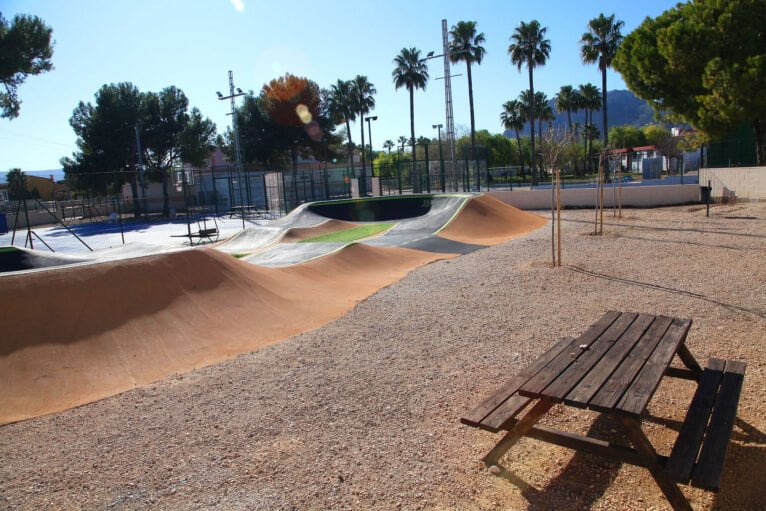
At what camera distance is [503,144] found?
7962 centimetres

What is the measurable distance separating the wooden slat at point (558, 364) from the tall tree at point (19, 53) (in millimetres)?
39069

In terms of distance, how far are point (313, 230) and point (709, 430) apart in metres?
16.5

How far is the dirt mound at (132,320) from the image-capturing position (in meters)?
6.10

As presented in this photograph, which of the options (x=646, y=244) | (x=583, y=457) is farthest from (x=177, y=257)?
(x=646, y=244)

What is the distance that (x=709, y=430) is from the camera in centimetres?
313

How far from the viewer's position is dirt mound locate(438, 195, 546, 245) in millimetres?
17036

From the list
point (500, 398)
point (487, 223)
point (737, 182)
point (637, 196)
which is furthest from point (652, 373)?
point (637, 196)

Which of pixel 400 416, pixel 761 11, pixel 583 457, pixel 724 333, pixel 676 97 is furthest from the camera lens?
pixel 676 97

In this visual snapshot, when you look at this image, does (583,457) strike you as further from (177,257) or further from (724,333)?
(177,257)

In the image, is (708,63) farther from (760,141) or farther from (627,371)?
(627,371)

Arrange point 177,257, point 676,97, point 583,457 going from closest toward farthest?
point 583,457 < point 177,257 < point 676,97

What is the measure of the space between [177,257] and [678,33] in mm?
25071

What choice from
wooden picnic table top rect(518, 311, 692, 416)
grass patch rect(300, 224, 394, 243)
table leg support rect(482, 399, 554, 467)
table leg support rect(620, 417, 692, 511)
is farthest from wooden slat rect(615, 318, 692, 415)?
grass patch rect(300, 224, 394, 243)

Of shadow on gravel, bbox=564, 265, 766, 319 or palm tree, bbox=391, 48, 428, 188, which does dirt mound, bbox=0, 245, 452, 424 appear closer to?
shadow on gravel, bbox=564, 265, 766, 319
